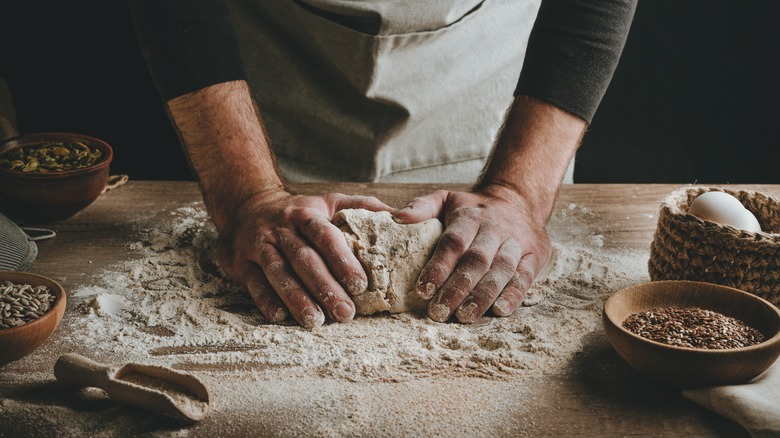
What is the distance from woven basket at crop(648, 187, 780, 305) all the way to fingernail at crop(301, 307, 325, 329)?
0.69 meters

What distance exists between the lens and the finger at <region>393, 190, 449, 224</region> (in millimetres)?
1451

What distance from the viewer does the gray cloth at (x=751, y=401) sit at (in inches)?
38.3

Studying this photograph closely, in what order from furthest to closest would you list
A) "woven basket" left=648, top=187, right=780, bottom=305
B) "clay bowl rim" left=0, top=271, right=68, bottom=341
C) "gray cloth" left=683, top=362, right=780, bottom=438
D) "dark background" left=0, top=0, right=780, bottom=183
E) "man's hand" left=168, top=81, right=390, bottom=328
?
"dark background" left=0, top=0, right=780, bottom=183, "man's hand" left=168, top=81, right=390, bottom=328, "woven basket" left=648, top=187, right=780, bottom=305, "clay bowl rim" left=0, top=271, right=68, bottom=341, "gray cloth" left=683, top=362, right=780, bottom=438

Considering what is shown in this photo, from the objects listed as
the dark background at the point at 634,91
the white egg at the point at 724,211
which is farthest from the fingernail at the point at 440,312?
the dark background at the point at 634,91

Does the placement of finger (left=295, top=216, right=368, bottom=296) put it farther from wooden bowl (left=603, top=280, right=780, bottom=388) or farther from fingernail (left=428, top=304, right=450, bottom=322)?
wooden bowl (left=603, top=280, right=780, bottom=388)

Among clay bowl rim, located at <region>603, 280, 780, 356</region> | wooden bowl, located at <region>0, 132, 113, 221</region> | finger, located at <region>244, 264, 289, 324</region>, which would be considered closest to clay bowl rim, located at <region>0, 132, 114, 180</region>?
wooden bowl, located at <region>0, 132, 113, 221</region>

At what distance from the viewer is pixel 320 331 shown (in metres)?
1.29

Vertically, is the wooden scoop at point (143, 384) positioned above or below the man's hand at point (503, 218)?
below

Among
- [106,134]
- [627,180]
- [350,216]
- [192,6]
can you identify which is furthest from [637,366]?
[627,180]

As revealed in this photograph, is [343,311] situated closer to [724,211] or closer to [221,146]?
[221,146]

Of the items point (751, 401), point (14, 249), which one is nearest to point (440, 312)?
point (751, 401)

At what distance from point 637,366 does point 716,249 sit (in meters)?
Answer: 0.31

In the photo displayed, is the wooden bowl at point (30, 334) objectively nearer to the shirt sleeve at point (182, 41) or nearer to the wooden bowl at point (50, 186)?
the wooden bowl at point (50, 186)

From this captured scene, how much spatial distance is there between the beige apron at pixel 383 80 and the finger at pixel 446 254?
623mm
